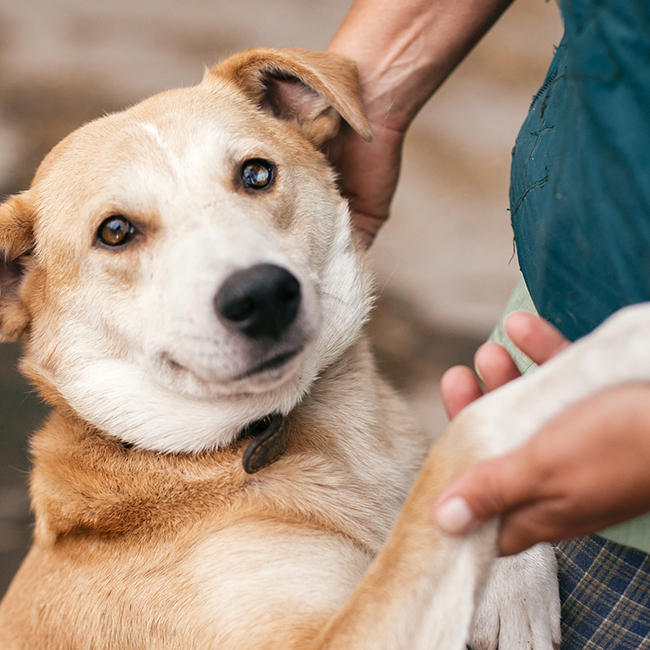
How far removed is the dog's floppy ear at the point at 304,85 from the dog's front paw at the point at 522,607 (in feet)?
4.25

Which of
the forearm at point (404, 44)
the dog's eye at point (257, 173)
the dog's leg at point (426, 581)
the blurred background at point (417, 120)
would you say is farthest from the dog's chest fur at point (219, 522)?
the blurred background at point (417, 120)

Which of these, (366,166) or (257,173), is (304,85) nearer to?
(366,166)

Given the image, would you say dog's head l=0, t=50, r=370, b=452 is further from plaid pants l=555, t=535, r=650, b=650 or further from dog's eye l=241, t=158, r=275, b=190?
plaid pants l=555, t=535, r=650, b=650

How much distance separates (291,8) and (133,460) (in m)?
3.90

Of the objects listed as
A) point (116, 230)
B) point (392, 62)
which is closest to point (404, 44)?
point (392, 62)

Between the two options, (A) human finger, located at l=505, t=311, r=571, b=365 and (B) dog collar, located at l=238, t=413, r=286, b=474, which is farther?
(B) dog collar, located at l=238, t=413, r=286, b=474

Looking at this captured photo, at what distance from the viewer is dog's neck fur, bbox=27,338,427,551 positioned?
155 cm

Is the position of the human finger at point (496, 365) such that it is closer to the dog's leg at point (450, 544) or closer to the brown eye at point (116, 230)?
the dog's leg at point (450, 544)

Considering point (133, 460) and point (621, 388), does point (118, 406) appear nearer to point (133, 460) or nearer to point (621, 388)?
point (133, 460)

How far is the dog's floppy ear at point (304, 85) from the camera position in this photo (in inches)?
72.3

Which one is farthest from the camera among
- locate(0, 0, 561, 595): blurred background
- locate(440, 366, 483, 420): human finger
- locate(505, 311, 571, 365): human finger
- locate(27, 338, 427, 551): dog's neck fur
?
locate(0, 0, 561, 595): blurred background

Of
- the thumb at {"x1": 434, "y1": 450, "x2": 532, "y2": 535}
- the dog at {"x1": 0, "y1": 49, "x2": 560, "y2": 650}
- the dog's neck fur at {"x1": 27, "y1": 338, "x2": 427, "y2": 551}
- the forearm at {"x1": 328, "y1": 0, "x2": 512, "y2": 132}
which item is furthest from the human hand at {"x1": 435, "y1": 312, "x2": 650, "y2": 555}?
the forearm at {"x1": 328, "y1": 0, "x2": 512, "y2": 132}

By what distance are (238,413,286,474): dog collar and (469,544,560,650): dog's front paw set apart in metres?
0.65

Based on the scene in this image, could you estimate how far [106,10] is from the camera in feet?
14.0
